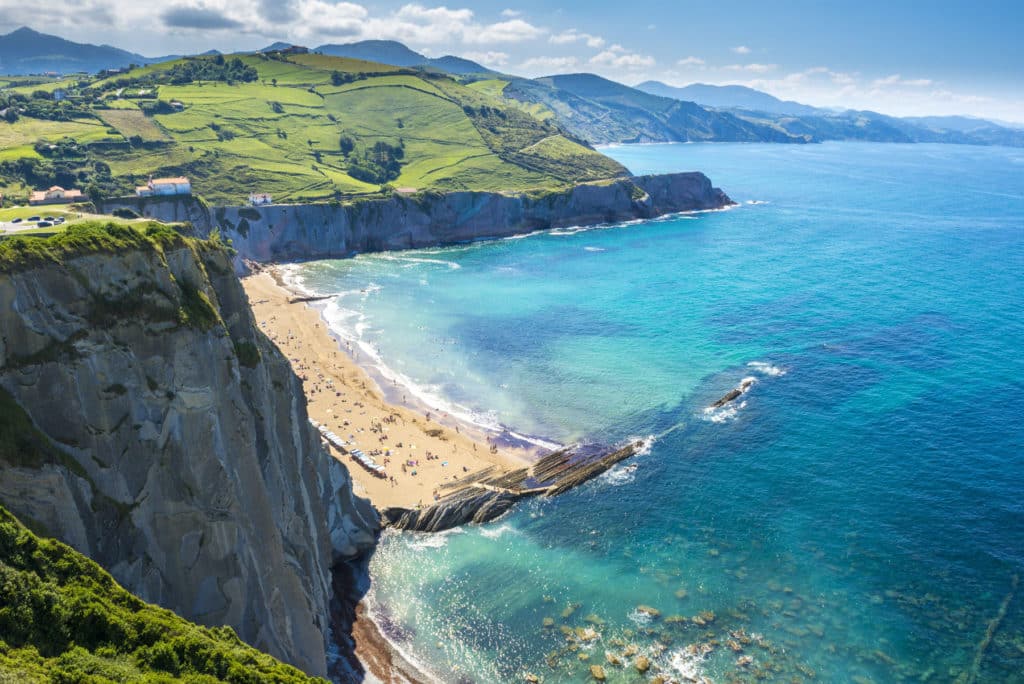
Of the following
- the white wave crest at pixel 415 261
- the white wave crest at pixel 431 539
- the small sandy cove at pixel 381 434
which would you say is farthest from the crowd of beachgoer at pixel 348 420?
the white wave crest at pixel 415 261

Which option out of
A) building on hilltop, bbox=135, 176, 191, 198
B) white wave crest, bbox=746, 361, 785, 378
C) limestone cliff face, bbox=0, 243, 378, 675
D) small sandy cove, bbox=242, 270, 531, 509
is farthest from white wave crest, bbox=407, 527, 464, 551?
building on hilltop, bbox=135, 176, 191, 198

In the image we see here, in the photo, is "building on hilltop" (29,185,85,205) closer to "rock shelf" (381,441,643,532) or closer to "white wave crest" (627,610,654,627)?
"rock shelf" (381,441,643,532)

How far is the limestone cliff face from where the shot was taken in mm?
30969

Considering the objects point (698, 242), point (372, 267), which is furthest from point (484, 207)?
point (698, 242)

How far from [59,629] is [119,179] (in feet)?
514

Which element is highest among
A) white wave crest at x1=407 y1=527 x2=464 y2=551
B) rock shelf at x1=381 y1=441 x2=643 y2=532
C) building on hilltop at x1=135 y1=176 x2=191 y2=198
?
building on hilltop at x1=135 y1=176 x2=191 y2=198

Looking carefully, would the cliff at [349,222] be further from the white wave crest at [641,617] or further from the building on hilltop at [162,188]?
the white wave crest at [641,617]

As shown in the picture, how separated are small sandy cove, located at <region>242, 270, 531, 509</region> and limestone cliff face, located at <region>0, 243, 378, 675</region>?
74.2 ft

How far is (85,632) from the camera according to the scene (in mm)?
24141

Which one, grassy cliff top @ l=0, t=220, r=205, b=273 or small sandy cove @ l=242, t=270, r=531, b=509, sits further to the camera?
small sandy cove @ l=242, t=270, r=531, b=509

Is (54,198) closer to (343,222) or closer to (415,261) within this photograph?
(343,222)

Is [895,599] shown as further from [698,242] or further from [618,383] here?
[698,242]

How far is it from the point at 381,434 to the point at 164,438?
142 feet

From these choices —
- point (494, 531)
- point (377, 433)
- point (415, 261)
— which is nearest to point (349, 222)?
point (415, 261)
